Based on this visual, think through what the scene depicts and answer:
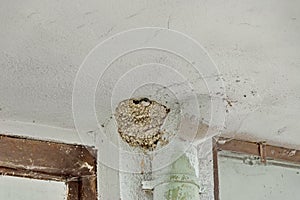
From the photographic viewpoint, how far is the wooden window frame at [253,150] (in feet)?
5.77

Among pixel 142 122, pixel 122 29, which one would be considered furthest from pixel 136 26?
pixel 142 122

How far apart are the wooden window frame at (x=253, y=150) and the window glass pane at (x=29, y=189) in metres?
0.41

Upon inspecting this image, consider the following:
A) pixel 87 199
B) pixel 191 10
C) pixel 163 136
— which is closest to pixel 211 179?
pixel 163 136

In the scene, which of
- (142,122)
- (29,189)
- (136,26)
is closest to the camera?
(136,26)

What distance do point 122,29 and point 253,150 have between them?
715mm

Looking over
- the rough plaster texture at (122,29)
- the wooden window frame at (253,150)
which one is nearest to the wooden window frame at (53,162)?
the rough plaster texture at (122,29)

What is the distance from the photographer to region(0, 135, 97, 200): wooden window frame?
162cm

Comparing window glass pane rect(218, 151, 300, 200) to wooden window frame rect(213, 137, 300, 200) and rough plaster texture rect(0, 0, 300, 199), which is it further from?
rough plaster texture rect(0, 0, 300, 199)

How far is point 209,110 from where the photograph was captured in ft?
5.33

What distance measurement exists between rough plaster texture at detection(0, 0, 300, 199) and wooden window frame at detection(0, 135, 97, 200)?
3 cm

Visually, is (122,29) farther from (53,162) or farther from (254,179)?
(254,179)

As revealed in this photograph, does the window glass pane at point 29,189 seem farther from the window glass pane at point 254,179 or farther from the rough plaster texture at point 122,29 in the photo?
the window glass pane at point 254,179

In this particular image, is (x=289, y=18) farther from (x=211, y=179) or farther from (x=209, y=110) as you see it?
(x=211, y=179)

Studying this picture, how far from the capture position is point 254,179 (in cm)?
188
